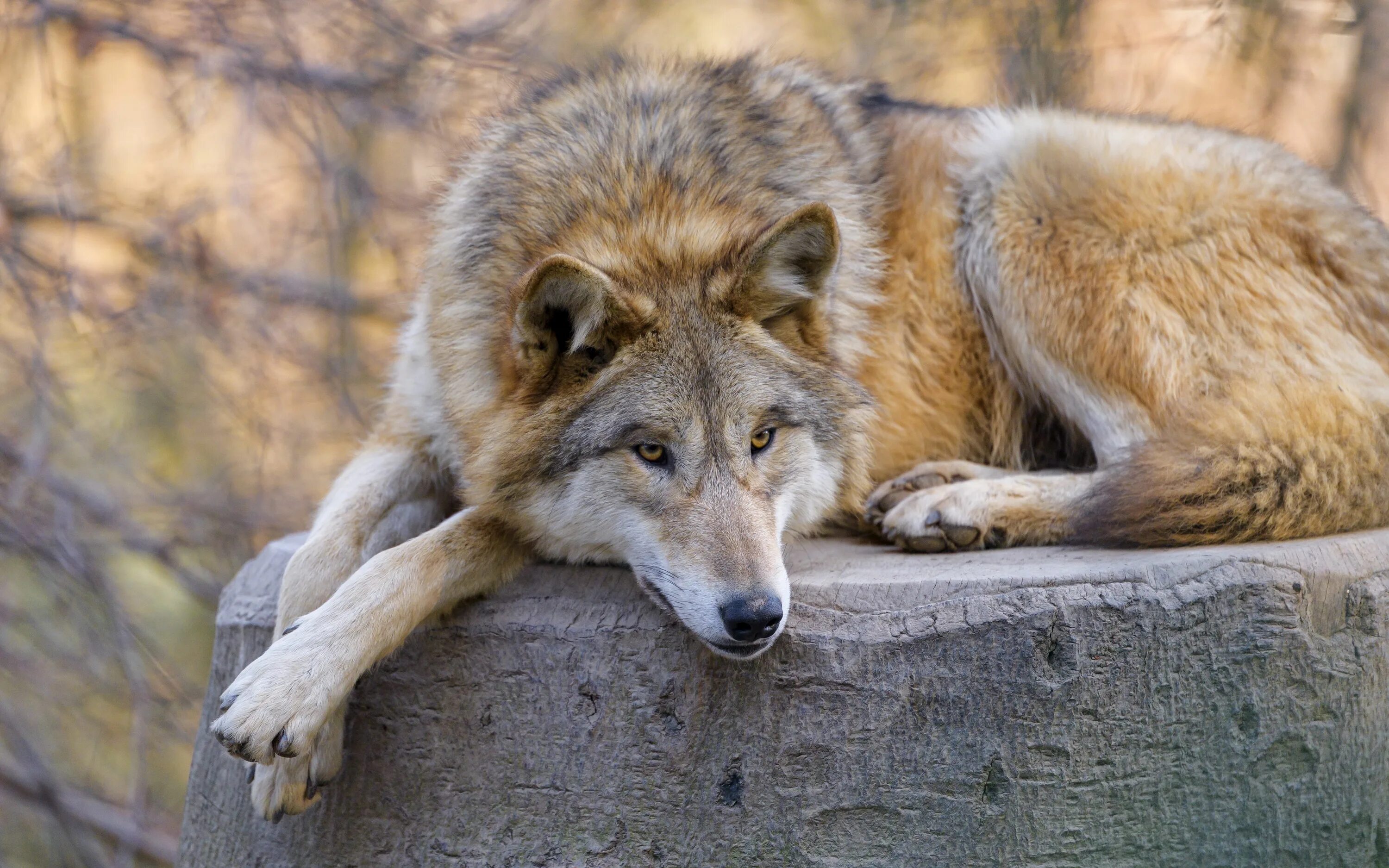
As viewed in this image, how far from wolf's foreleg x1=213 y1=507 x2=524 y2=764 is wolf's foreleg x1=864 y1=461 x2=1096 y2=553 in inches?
52.4

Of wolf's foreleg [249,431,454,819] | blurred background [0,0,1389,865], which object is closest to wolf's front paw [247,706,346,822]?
wolf's foreleg [249,431,454,819]

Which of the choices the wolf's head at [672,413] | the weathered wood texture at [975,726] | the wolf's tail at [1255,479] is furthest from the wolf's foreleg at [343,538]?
the wolf's tail at [1255,479]

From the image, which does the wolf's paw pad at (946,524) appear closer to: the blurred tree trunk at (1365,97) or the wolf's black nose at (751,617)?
the wolf's black nose at (751,617)

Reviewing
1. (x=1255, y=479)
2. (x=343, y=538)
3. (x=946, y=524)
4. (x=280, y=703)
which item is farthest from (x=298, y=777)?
(x=1255, y=479)

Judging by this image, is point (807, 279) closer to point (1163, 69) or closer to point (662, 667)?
point (662, 667)

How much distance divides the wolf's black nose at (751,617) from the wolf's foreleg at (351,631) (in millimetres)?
917

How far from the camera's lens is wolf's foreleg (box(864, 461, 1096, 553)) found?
391 centimetres

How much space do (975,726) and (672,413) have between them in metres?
1.18

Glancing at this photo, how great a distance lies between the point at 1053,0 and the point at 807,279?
20.0 feet

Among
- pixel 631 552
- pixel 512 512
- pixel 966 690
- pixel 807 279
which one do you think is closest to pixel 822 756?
pixel 966 690

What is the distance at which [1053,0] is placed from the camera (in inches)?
335

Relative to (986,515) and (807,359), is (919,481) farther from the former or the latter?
(807,359)

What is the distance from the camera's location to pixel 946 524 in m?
→ 3.89

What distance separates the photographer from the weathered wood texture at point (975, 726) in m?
3.09
